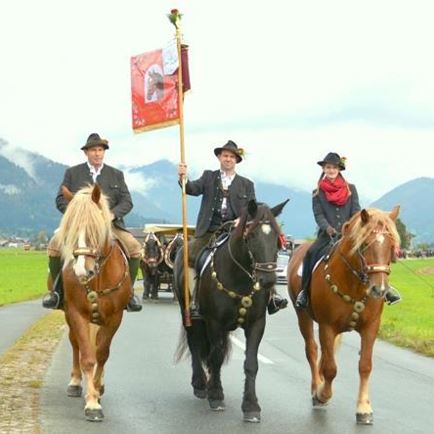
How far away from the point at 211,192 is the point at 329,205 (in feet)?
4.71

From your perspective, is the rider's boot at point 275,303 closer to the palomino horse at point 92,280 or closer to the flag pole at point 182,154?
the flag pole at point 182,154

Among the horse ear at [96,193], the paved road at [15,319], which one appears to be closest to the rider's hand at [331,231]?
the horse ear at [96,193]

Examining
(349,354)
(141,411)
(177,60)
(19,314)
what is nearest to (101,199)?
(141,411)

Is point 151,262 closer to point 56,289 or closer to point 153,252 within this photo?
point 153,252

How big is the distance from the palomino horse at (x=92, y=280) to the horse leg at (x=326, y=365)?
7.29 feet

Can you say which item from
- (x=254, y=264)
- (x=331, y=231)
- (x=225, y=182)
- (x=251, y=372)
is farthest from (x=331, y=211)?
(x=251, y=372)

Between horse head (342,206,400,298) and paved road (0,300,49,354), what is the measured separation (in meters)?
7.11

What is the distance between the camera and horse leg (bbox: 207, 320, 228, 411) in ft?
31.4

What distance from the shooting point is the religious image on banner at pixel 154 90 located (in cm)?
1181

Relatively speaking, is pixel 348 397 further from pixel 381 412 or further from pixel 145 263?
pixel 145 263

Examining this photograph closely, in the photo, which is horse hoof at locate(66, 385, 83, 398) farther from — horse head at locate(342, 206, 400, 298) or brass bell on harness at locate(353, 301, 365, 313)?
horse head at locate(342, 206, 400, 298)

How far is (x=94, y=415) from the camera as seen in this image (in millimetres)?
8570

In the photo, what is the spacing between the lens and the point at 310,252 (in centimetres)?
1041

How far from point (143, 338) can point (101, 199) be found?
7.90 metres
